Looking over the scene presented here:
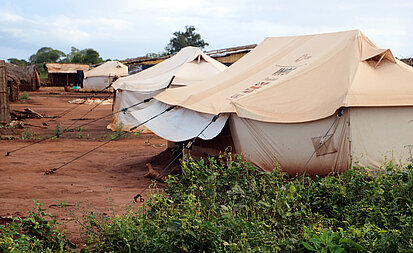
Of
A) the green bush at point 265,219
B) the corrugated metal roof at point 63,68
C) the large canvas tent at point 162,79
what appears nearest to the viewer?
the green bush at point 265,219

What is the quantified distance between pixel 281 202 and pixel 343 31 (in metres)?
4.09

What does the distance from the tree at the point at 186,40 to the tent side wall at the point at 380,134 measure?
1814 inches

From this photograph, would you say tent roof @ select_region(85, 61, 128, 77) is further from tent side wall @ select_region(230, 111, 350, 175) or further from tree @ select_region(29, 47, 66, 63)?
tree @ select_region(29, 47, 66, 63)

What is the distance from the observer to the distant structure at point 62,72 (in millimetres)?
39169

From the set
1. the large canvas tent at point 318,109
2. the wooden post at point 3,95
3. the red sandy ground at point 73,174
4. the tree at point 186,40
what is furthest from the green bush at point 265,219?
the tree at point 186,40

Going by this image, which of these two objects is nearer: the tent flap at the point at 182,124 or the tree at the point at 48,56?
the tent flap at the point at 182,124

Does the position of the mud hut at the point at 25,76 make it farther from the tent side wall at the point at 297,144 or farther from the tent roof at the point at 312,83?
the tent side wall at the point at 297,144

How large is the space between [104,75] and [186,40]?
19.4m

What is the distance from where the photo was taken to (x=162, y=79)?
43.4 ft

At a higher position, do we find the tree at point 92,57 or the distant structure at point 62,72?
the tree at point 92,57

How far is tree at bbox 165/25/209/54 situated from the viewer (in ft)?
166

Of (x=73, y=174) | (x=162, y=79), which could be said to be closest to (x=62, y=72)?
(x=162, y=79)

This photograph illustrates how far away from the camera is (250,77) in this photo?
768 cm

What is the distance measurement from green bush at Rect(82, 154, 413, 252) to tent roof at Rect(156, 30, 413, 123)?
121 cm
